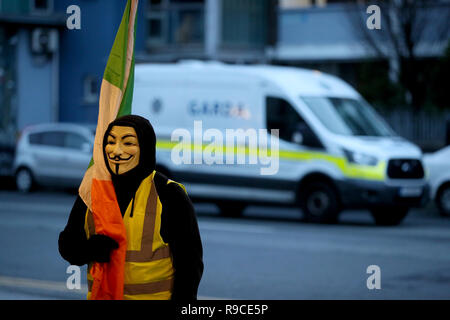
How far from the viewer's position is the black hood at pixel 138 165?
3727mm

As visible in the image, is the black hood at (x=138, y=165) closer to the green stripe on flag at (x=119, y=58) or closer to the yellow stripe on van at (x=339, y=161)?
the green stripe on flag at (x=119, y=58)

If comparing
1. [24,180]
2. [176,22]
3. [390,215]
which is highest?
[176,22]

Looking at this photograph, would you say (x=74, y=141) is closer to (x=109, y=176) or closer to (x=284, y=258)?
(x=284, y=258)

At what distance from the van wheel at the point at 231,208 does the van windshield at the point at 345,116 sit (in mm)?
2431

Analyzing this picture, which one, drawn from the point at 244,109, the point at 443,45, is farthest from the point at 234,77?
the point at 443,45

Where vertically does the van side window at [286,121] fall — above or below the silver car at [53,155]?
above

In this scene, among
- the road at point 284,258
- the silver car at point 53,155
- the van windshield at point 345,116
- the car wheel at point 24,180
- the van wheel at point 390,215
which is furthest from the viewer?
the car wheel at point 24,180

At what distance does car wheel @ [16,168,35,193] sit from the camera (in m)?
23.0

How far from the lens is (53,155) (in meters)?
22.5

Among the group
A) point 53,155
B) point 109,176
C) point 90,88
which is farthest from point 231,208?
point 109,176

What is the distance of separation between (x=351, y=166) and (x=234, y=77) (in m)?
2.70

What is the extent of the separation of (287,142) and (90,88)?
50.9 feet

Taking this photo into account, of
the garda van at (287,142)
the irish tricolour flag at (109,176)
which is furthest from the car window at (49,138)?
the irish tricolour flag at (109,176)
